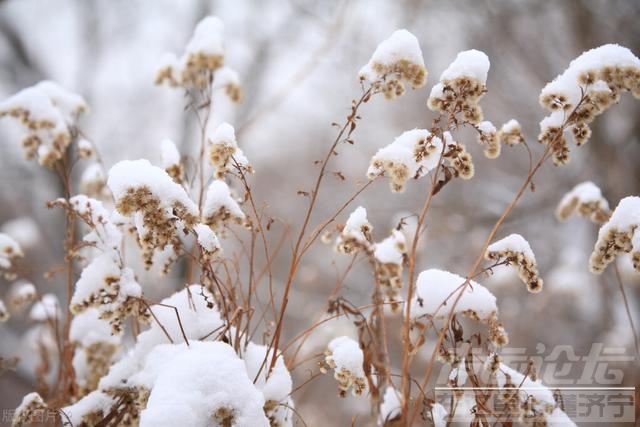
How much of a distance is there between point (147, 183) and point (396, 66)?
620mm

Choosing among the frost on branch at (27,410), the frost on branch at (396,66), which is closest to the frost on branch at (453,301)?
the frost on branch at (396,66)

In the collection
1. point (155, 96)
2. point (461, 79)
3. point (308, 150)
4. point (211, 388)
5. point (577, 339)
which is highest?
point (308, 150)

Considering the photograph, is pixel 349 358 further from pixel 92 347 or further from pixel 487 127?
pixel 92 347

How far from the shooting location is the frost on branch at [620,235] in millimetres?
1112

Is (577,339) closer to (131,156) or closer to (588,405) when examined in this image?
(588,405)

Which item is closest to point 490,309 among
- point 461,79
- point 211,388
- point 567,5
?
point 461,79

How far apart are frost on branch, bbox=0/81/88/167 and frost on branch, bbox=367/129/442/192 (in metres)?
1.08

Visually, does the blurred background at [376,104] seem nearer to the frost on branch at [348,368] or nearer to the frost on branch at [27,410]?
the frost on branch at [348,368]

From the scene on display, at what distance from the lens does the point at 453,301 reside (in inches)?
45.1

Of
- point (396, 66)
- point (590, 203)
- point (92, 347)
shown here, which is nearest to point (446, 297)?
point (396, 66)

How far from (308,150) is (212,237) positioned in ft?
31.5

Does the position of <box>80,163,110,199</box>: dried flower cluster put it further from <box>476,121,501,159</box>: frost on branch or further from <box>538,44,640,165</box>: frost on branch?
<box>538,44,640,165</box>: frost on branch

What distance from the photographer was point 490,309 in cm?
111

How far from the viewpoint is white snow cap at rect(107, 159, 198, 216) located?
1.01 m
